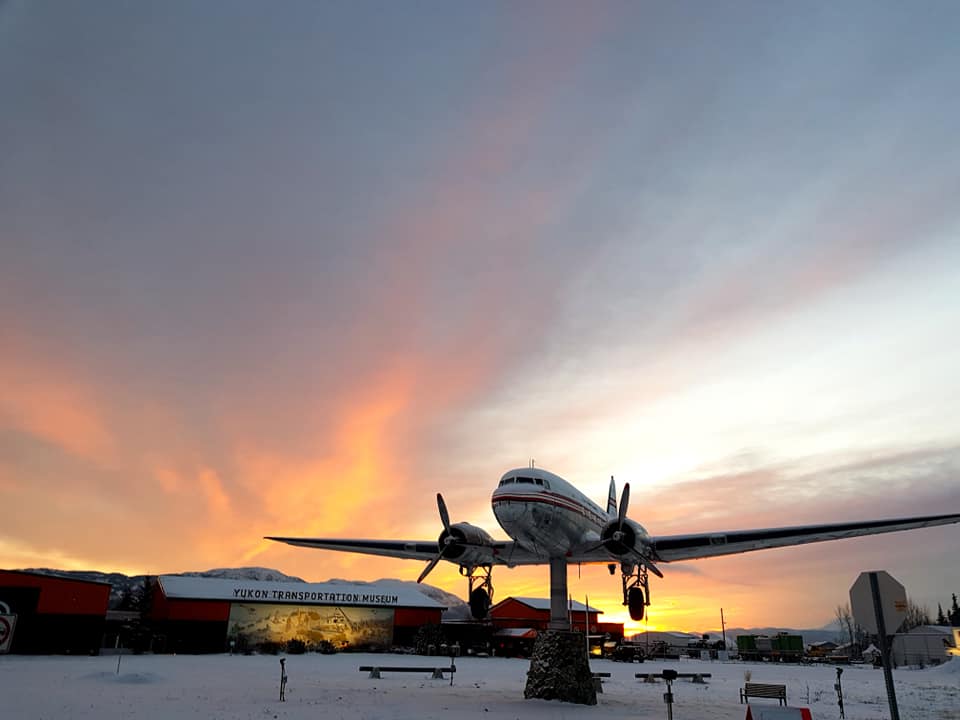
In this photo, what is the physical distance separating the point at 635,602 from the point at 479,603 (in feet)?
24.3

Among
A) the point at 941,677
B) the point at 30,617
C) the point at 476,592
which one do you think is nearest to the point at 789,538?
the point at 476,592

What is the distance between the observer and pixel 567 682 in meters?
25.8

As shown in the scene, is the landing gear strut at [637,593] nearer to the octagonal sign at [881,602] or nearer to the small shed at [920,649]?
the octagonal sign at [881,602]

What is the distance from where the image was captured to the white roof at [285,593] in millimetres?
60656

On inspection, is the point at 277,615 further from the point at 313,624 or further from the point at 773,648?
the point at 773,648

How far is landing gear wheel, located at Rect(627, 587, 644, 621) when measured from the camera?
25395 mm

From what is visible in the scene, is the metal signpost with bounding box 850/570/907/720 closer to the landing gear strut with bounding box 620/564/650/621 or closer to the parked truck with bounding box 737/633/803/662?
the landing gear strut with bounding box 620/564/650/621

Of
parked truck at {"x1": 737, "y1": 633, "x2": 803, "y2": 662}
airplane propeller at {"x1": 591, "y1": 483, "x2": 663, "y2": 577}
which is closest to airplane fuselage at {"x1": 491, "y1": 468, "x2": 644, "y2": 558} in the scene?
airplane propeller at {"x1": 591, "y1": 483, "x2": 663, "y2": 577}

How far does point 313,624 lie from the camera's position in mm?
63188

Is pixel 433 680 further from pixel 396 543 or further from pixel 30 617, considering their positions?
pixel 30 617

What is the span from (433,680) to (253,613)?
1273 inches

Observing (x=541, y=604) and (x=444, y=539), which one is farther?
(x=541, y=604)

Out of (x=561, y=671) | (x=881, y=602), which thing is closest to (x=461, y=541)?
(x=561, y=671)

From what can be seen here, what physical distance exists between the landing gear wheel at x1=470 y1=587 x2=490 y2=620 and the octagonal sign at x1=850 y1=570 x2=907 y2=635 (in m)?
20.4
